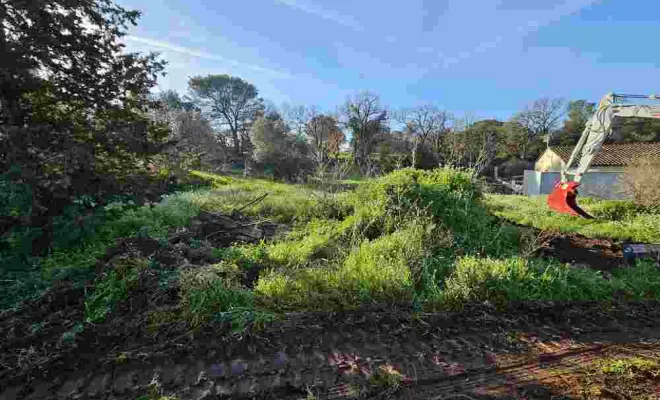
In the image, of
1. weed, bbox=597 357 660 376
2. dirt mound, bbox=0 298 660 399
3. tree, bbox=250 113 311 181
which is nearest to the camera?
dirt mound, bbox=0 298 660 399

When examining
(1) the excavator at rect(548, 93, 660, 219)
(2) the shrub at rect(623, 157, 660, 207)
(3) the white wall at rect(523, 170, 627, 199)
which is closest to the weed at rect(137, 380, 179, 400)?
(1) the excavator at rect(548, 93, 660, 219)

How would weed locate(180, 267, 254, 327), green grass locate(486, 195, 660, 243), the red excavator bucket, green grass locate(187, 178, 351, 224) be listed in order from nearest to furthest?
weed locate(180, 267, 254, 327) → green grass locate(187, 178, 351, 224) → green grass locate(486, 195, 660, 243) → the red excavator bucket

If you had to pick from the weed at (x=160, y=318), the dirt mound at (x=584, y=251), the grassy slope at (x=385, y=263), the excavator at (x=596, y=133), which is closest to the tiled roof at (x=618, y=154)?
the excavator at (x=596, y=133)

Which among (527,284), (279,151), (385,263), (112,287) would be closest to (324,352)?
(385,263)

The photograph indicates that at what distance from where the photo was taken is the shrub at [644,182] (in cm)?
1108

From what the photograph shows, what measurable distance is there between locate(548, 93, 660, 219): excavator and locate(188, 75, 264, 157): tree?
33721mm

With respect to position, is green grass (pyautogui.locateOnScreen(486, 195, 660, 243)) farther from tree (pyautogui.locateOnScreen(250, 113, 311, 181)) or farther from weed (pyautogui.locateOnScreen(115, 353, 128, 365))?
tree (pyautogui.locateOnScreen(250, 113, 311, 181))

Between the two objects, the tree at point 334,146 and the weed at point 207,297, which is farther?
the tree at point 334,146

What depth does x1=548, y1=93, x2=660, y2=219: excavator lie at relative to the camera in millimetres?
7521

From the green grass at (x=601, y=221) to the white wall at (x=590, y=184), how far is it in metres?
2.83

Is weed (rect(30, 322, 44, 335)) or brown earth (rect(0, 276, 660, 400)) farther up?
weed (rect(30, 322, 44, 335))

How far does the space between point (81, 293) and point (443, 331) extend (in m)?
3.84

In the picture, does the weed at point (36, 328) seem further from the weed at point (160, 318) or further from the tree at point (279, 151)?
the tree at point (279, 151)

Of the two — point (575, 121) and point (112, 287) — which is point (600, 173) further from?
point (112, 287)
